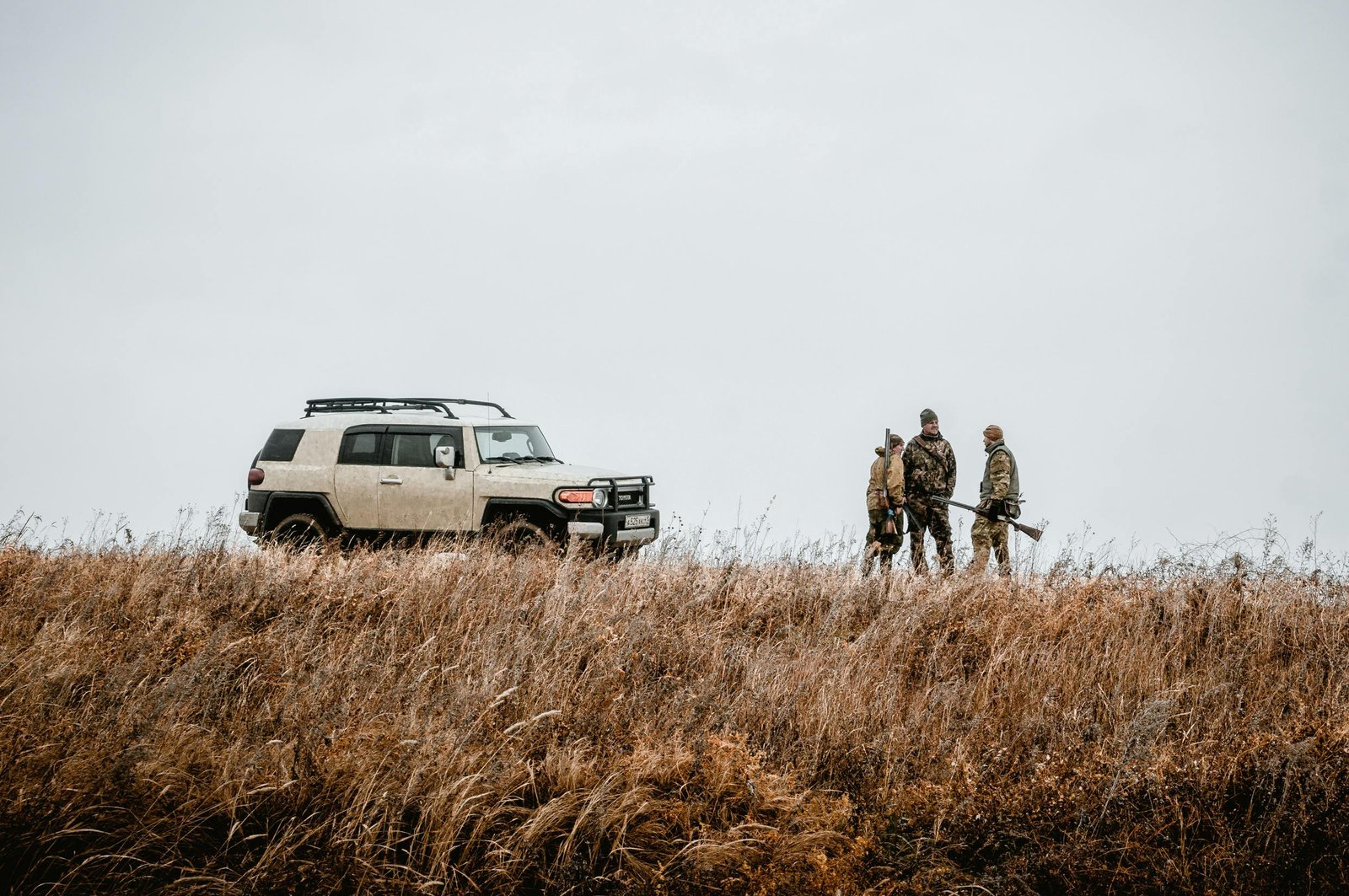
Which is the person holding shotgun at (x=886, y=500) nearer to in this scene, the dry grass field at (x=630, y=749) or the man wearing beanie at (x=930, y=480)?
the man wearing beanie at (x=930, y=480)

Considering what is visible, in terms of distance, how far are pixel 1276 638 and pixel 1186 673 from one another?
1.29m

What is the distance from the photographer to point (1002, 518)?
11.3 meters

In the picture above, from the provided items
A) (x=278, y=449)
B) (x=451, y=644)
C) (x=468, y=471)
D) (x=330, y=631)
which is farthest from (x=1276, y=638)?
(x=278, y=449)

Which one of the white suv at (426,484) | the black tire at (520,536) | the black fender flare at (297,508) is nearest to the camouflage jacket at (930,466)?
the white suv at (426,484)

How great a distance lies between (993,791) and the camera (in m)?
4.23

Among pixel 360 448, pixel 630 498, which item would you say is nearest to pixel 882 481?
pixel 630 498

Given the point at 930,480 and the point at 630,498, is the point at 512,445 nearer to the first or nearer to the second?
the point at 630,498

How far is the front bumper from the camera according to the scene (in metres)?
10.3

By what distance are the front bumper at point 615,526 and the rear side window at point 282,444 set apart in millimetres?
4100

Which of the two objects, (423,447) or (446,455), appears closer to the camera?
(446,455)

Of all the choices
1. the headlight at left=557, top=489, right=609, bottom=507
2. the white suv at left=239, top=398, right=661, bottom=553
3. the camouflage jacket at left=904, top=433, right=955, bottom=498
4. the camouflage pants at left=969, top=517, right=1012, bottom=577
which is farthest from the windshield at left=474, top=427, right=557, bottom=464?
the camouflage pants at left=969, top=517, right=1012, bottom=577

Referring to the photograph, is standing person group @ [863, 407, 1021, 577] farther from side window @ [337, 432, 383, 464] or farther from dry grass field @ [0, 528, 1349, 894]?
side window @ [337, 432, 383, 464]

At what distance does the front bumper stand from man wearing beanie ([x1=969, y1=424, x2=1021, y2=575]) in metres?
3.95

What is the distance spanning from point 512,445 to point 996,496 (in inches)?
238
